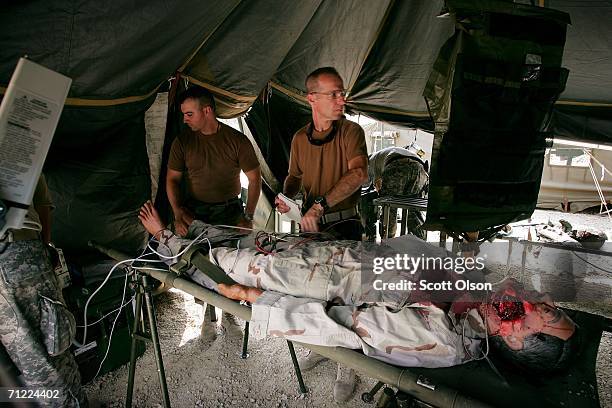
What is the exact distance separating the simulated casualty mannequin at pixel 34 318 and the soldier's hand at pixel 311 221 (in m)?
1.38

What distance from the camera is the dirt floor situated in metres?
2.32

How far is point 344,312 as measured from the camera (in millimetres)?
1506

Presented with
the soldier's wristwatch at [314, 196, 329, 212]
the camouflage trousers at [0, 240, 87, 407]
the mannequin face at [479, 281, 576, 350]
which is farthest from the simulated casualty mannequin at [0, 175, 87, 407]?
the mannequin face at [479, 281, 576, 350]

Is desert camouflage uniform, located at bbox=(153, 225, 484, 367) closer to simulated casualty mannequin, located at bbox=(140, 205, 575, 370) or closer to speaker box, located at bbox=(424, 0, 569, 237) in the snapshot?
simulated casualty mannequin, located at bbox=(140, 205, 575, 370)

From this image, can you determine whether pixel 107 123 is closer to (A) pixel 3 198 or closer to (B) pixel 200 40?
(B) pixel 200 40

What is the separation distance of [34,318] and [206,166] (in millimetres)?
1556

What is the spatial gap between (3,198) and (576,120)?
4453 mm

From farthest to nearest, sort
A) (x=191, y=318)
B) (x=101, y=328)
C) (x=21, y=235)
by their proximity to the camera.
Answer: (x=191, y=318), (x=101, y=328), (x=21, y=235)

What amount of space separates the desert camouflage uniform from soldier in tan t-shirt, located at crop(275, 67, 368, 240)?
0.52 m

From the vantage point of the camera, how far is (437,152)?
195 centimetres

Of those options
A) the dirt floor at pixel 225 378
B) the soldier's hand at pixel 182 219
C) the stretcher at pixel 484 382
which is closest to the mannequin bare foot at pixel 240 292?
the stretcher at pixel 484 382

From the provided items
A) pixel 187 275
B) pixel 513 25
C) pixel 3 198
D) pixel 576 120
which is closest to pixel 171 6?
pixel 3 198
